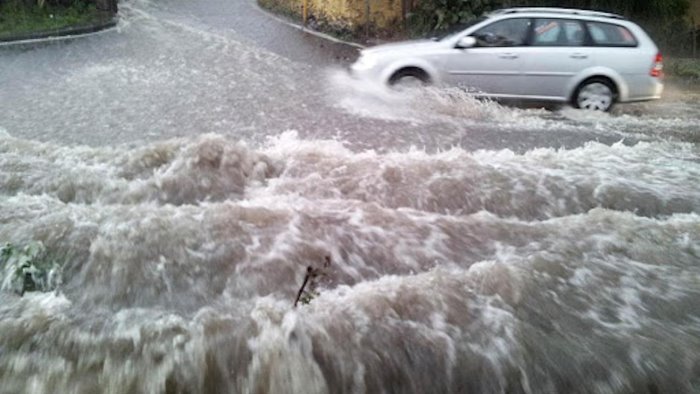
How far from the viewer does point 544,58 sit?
938cm

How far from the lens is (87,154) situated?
6855 mm

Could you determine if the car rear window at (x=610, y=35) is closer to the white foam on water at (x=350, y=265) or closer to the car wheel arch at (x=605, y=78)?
the car wheel arch at (x=605, y=78)

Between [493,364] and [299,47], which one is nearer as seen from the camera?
[493,364]

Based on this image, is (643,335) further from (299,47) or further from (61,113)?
(299,47)

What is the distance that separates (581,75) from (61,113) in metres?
8.26

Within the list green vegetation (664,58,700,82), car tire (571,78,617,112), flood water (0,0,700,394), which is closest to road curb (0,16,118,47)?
flood water (0,0,700,394)

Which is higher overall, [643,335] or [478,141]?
[478,141]

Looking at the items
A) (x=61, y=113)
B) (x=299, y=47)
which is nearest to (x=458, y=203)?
(x=61, y=113)

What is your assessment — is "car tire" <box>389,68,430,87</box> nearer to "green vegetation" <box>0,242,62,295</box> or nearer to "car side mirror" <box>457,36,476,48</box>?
"car side mirror" <box>457,36,476,48</box>

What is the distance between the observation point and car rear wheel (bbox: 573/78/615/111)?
31.3 feet

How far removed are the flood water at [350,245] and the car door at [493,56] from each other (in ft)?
1.51

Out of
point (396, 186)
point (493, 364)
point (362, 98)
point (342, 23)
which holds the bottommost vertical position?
point (493, 364)

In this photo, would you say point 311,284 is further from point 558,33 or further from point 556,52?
point 558,33

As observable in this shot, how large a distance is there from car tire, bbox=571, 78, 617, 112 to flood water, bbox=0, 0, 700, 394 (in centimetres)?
28
